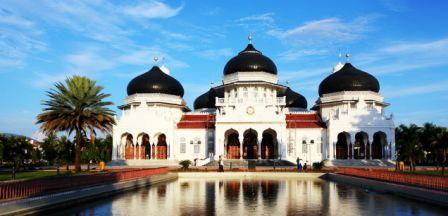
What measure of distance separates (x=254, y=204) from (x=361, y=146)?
4584 cm

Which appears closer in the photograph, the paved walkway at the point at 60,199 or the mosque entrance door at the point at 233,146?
the paved walkway at the point at 60,199

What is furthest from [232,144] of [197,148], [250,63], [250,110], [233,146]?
[250,63]

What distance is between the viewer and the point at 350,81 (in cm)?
6425

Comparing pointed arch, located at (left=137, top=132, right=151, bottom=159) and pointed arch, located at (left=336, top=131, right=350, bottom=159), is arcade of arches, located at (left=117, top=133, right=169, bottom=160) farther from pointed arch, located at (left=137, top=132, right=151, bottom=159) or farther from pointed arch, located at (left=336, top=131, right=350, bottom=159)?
pointed arch, located at (left=336, top=131, right=350, bottom=159)

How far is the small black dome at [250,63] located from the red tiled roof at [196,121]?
23.2 feet

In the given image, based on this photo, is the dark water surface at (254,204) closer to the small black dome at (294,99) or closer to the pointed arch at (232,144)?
the pointed arch at (232,144)

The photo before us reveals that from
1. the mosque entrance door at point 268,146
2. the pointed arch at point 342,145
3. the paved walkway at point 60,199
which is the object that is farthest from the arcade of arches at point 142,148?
the paved walkway at point 60,199

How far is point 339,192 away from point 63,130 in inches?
980

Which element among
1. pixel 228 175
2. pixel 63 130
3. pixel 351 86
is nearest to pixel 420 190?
pixel 228 175

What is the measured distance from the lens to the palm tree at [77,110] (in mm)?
38438

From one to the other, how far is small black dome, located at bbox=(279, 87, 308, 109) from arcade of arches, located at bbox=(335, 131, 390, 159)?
14292 mm

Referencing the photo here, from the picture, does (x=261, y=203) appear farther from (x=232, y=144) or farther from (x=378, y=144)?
(x=378, y=144)

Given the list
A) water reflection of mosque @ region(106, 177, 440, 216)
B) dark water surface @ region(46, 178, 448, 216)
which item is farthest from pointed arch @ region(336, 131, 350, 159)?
dark water surface @ region(46, 178, 448, 216)

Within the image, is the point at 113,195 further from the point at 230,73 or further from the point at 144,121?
the point at 230,73
